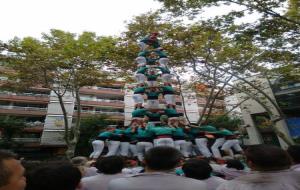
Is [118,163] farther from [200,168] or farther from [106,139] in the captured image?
[106,139]

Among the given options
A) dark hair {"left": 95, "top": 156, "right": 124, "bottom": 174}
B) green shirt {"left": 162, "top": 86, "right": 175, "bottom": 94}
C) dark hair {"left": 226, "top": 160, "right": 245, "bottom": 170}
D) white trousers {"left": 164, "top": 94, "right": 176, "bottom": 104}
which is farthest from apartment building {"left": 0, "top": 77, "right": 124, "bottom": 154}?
dark hair {"left": 95, "top": 156, "right": 124, "bottom": 174}

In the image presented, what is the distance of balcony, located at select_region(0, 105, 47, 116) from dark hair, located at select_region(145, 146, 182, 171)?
2955 centimetres

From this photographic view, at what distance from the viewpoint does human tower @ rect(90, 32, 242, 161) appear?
709 cm

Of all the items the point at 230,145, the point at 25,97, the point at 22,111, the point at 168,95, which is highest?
the point at 25,97

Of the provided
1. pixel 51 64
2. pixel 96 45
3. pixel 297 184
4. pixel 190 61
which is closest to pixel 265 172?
pixel 297 184

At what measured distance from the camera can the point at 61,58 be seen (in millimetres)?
15422

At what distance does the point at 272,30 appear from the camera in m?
9.06

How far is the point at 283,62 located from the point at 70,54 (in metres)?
12.3

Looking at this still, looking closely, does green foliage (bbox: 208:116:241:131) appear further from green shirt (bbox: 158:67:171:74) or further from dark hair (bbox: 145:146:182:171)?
dark hair (bbox: 145:146:182:171)

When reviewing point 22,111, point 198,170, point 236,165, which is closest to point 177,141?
point 236,165

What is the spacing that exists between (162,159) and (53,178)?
1.07m

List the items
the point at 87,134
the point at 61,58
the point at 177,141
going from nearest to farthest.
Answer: the point at 177,141 < the point at 61,58 < the point at 87,134

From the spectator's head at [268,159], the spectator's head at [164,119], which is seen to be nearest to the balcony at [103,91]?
the spectator's head at [164,119]

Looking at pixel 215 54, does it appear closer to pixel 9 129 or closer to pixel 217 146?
pixel 217 146
